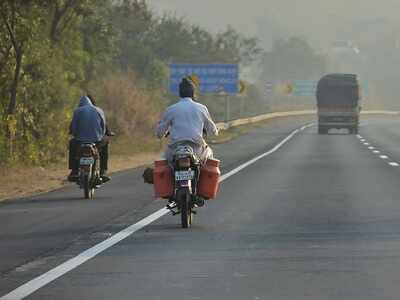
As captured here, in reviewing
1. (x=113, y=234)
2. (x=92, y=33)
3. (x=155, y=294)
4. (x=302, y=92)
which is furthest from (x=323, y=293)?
(x=302, y=92)

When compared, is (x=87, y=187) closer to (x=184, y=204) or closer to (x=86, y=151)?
(x=86, y=151)

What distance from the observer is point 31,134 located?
28.5 meters

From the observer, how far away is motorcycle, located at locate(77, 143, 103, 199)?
17.7m

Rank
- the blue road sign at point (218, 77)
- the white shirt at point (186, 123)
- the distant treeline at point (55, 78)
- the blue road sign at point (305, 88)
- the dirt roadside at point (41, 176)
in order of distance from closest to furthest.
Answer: the white shirt at point (186, 123), the dirt roadside at point (41, 176), the distant treeline at point (55, 78), the blue road sign at point (218, 77), the blue road sign at point (305, 88)

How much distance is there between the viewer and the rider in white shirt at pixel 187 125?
13.5 meters

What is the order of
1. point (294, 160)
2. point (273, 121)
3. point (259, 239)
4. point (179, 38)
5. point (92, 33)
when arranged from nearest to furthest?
point (259, 239), point (294, 160), point (92, 33), point (179, 38), point (273, 121)

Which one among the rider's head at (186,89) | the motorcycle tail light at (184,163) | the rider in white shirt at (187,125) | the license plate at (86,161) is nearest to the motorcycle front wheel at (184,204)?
the motorcycle tail light at (184,163)

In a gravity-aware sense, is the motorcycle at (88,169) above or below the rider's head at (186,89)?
below

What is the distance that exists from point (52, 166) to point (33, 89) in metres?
2.17

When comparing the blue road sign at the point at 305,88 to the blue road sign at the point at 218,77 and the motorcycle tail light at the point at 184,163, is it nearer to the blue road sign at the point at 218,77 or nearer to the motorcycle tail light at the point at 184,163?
the blue road sign at the point at 218,77

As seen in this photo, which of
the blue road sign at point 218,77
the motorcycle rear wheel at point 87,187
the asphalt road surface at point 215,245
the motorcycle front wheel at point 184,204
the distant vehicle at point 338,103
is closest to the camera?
the asphalt road surface at point 215,245

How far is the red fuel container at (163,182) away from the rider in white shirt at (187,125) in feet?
0.60

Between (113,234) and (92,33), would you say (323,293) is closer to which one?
(113,234)

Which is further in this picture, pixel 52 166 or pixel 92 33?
pixel 92 33
